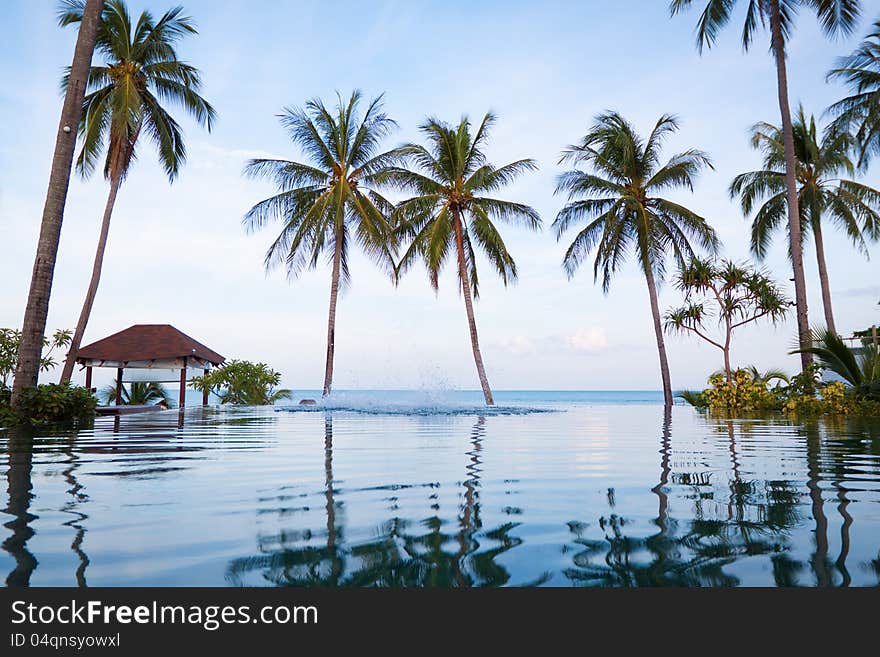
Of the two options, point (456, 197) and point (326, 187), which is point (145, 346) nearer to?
point (326, 187)

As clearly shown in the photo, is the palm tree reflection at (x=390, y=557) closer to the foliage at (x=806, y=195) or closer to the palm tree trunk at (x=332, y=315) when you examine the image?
the palm tree trunk at (x=332, y=315)

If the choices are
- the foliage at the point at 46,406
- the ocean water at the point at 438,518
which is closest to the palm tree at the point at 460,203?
the foliage at the point at 46,406

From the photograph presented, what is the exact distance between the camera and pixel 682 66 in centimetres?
1723

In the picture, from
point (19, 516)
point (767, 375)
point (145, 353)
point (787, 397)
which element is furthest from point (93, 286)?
point (767, 375)

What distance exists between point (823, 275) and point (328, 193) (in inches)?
717

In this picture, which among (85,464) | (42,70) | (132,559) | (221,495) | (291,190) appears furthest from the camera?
(291,190)

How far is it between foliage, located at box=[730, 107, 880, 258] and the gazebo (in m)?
20.4

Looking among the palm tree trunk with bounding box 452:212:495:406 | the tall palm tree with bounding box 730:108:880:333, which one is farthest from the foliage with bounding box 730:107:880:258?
the palm tree trunk with bounding box 452:212:495:406

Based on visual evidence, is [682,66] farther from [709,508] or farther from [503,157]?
[709,508]

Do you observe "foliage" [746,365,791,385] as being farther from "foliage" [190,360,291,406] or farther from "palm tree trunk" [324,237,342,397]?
"foliage" [190,360,291,406]

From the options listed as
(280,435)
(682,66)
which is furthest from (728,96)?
(280,435)

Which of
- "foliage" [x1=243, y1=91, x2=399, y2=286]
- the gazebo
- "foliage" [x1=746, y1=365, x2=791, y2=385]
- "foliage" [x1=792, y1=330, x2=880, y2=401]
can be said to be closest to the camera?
"foliage" [x1=792, y1=330, x2=880, y2=401]

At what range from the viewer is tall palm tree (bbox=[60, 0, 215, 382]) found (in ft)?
54.5

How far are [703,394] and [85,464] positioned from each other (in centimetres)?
1689
